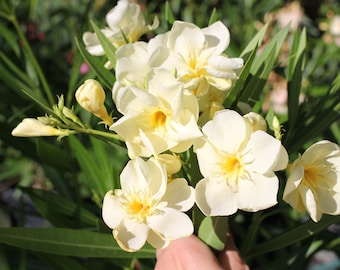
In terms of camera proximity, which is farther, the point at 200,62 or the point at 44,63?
the point at 44,63

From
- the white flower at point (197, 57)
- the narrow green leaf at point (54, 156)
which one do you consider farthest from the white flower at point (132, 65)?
the narrow green leaf at point (54, 156)

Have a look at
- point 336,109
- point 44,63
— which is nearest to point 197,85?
point 336,109

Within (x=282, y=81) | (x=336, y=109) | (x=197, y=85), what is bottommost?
(x=282, y=81)

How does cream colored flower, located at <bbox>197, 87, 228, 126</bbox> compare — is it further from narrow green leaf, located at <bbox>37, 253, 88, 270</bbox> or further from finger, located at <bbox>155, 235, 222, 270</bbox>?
narrow green leaf, located at <bbox>37, 253, 88, 270</bbox>

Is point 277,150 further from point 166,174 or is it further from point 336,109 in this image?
point 336,109

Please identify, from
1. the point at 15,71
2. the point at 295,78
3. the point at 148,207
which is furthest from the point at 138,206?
the point at 15,71
